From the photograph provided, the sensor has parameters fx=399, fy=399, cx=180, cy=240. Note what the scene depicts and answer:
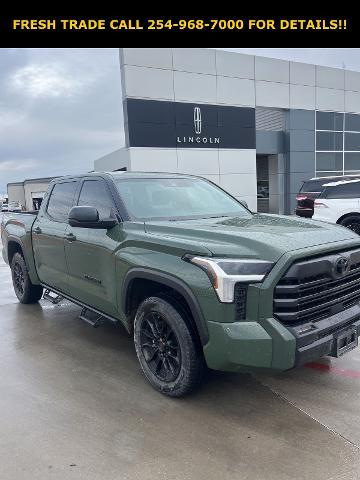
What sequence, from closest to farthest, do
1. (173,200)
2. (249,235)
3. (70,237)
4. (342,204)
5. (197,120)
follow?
(249,235) → (173,200) → (70,237) → (342,204) → (197,120)

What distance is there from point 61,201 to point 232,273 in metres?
2.96

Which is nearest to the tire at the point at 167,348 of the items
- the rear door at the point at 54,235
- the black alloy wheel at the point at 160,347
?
the black alloy wheel at the point at 160,347

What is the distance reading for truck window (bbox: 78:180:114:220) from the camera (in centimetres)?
388

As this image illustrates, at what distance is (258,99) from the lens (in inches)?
787

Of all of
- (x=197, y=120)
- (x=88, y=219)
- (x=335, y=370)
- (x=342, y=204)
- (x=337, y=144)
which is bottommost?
(x=335, y=370)

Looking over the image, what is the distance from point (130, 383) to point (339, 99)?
22.7 meters

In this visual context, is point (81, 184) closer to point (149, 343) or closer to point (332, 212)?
point (149, 343)

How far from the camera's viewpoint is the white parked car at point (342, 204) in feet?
32.0

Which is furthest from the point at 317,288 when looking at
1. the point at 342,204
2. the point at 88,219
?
the point at 342,204

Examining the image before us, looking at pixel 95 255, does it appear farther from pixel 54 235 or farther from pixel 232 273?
pixel 232 273

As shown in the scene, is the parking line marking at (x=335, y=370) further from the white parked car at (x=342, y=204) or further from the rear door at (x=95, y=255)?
the white parked car at (x=342, y=204)

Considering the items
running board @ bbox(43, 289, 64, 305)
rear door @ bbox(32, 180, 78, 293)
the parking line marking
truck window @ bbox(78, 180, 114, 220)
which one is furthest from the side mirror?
the parking line marking

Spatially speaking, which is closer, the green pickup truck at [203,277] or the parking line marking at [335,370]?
the green pickup truck at [203,277]

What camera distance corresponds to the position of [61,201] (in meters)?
4.89
